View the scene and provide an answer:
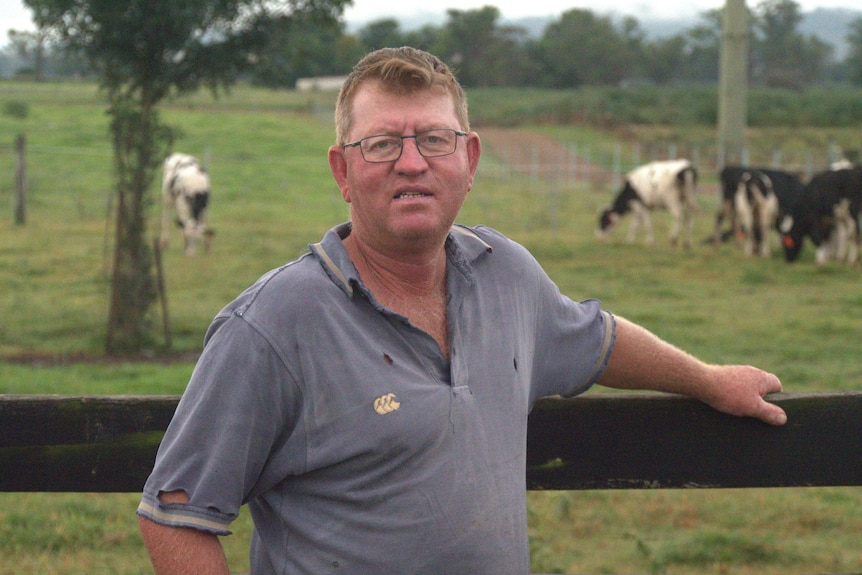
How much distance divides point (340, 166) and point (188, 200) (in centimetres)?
1669

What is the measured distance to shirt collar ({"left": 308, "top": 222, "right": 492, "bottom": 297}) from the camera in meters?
2.11

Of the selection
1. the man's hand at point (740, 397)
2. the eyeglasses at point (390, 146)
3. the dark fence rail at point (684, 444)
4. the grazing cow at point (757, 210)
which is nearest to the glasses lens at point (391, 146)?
the eyeglasses at point (390, 146)

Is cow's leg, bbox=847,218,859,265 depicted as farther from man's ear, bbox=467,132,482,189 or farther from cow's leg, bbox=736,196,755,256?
man's ear, bbox=467,132,482,189

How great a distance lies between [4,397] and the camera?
2371 millimetres

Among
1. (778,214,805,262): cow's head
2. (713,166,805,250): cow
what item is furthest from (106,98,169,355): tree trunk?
(713,166,805,250): cow

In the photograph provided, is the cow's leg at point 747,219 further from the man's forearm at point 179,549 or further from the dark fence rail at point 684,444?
the man's forearm at point 179,549

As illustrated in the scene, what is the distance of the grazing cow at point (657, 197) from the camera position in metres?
20.6

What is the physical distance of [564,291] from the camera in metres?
14.3

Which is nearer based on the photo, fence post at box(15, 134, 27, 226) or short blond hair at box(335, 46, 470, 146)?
short blond hair at box(335, 46, 470, 146)

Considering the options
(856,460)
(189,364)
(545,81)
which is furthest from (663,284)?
(545,81)

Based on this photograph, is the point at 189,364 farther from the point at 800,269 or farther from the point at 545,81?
the point at 545,81

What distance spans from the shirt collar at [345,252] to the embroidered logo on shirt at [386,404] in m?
0.20

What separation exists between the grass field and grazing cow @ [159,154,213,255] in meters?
0.48

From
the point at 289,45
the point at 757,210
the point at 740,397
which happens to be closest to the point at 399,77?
the point at 740,397
